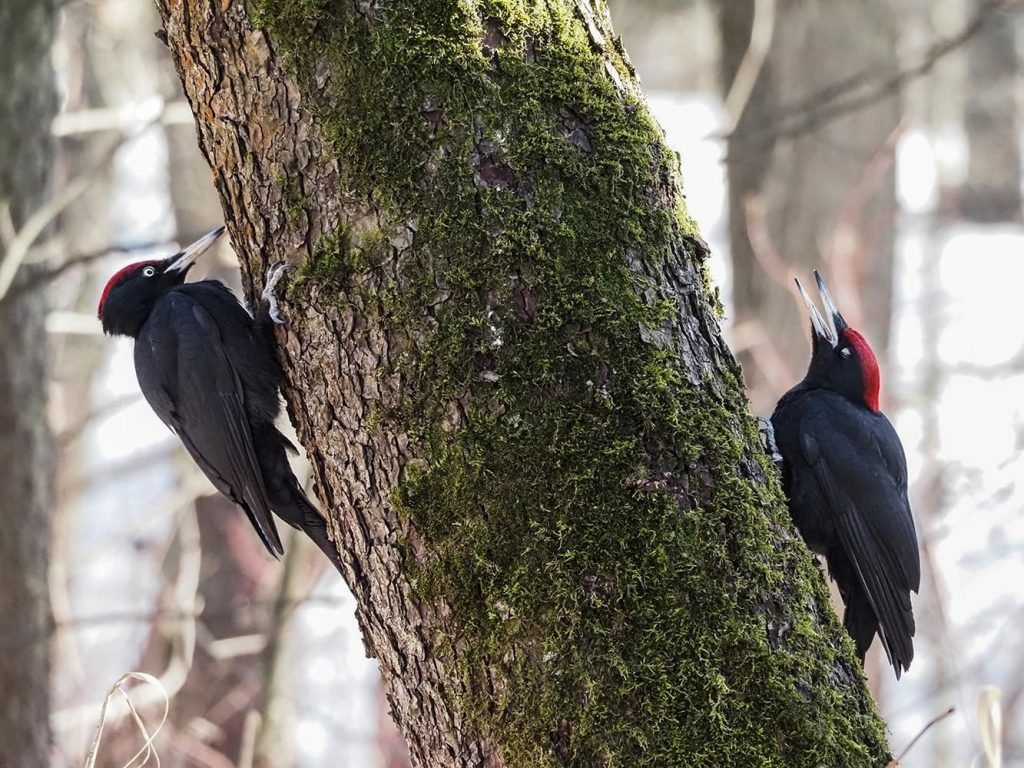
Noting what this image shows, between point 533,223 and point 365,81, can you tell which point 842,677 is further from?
point 365,81

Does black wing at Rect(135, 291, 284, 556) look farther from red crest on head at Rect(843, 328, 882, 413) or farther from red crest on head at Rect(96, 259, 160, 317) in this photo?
red crest on head at Rect(843, 328, 882, 413)

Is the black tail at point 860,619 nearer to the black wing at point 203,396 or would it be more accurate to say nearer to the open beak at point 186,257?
the black wing at point 203,396

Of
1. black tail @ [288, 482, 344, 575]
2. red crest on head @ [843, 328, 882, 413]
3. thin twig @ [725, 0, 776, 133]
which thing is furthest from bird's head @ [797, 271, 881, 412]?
black tail @ [288, 482, 344, 575]

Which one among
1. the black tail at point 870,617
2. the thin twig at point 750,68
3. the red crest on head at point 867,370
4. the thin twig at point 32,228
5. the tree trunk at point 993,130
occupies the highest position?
the tree trunk at point 993,130

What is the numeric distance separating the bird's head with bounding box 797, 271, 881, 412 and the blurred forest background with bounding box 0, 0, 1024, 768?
3.79 feet

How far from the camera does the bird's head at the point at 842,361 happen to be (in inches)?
152

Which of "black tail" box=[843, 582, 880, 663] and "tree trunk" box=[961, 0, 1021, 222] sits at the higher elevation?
"tree trunk" box=[961, 0, 1021, 222]

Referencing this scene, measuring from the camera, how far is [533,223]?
1.99 metres

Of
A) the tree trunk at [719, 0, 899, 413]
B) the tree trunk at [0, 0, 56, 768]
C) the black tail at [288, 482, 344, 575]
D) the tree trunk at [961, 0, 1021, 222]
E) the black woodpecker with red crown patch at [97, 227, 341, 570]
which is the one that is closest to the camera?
the black woodpecker with red crown patch at [97, 227, 341, 570]

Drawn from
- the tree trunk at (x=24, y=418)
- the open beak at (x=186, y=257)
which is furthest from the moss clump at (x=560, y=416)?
the tree trunk at (x=24, y=418)

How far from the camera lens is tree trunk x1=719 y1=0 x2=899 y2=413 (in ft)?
22.7

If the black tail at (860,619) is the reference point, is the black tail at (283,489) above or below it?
above

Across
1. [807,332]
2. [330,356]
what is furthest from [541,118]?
[807,332]

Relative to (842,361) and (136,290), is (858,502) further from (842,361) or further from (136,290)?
(136,290)
